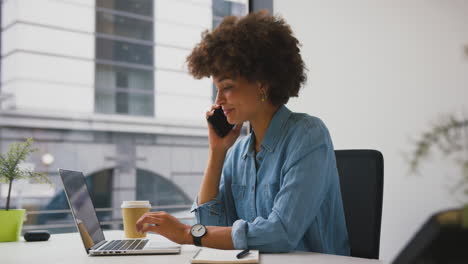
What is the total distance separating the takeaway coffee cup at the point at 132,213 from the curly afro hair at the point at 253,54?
435mm

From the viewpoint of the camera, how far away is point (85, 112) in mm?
6133

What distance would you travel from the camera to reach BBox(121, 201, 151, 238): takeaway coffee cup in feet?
4.46

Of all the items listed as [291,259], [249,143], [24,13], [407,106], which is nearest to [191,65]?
[249,143]

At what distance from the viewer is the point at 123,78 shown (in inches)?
258

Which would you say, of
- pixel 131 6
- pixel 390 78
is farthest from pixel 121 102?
pixel 390 78

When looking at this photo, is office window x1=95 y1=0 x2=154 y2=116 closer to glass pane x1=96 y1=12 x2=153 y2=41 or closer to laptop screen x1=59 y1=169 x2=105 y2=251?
glass pane x1=96 y1=12 x2=153 y2=41

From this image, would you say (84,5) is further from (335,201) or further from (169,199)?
(335,201)

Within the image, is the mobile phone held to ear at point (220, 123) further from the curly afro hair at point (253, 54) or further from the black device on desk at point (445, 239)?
the black device on desk at point (445, 239)

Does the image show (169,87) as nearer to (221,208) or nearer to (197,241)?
(221,208)

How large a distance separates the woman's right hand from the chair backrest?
0.38 m

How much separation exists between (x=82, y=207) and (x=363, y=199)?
848mm

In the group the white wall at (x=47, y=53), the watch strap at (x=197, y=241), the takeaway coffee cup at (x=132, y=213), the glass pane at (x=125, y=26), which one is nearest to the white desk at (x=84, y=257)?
the watch strap at (x=197, y=241)

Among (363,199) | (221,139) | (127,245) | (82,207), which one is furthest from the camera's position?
(221,139)

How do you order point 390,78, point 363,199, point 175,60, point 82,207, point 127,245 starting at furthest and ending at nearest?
point 175,60 < point 390,78 < point 363,199 < point 82,207 < point 127,245
